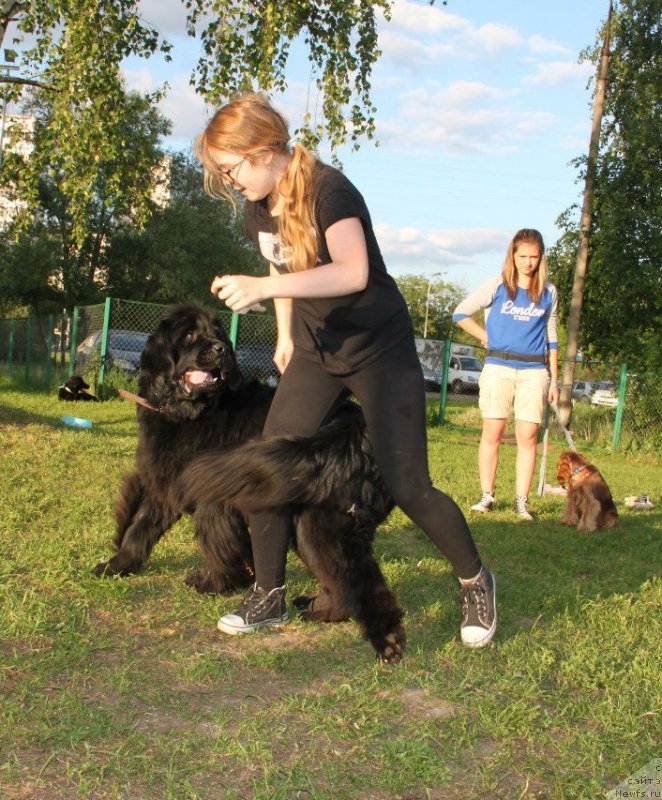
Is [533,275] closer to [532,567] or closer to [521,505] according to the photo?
[521,505]

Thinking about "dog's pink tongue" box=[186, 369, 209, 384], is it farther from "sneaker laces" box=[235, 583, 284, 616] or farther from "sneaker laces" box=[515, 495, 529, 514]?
"sneaker laces" box=[515, 495, 529, 514]

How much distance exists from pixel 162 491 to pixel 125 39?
7.09m

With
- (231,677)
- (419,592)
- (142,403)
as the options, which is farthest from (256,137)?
(419,592)

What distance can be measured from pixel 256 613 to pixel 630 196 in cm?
1573

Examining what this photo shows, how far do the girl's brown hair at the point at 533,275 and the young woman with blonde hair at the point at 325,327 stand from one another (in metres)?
3.17

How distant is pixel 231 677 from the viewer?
2662 millimetres

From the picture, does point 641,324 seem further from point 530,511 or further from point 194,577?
point 194,577

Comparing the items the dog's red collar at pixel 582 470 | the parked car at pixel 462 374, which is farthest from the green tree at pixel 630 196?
the dog's red collar at pixel 582 470

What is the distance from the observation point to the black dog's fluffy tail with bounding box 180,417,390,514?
269 cm

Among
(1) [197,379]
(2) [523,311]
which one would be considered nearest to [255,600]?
(1) [197,379]

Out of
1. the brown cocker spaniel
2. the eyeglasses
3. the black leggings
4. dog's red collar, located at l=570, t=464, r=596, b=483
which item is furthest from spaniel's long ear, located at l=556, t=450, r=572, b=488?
the eyeglasses

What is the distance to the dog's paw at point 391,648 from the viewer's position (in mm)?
2793

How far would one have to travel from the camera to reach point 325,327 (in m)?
2.81

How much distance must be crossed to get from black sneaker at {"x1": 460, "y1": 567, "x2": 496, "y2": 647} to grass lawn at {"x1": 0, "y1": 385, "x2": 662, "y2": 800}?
7cm
